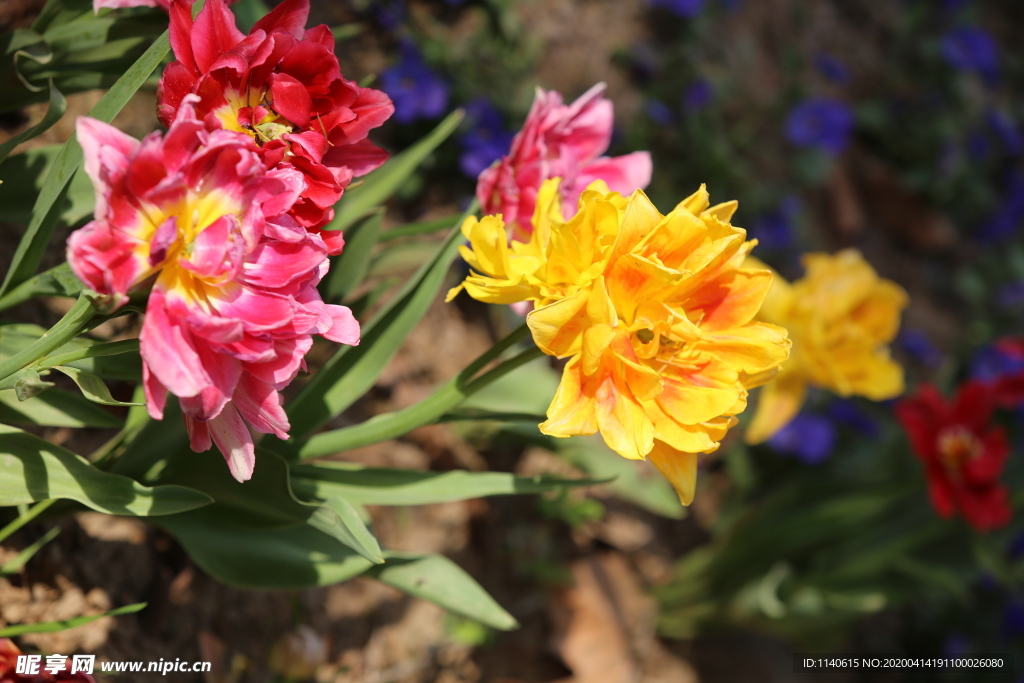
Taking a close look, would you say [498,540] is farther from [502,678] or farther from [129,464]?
[129,464]

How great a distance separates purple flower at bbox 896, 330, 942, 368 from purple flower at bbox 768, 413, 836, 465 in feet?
2.39

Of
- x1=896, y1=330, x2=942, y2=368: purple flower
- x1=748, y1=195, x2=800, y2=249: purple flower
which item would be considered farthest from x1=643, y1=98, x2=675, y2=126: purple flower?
x1=896, y1=330, x2=942, y2=368: purple flower

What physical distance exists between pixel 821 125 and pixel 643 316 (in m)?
2.28

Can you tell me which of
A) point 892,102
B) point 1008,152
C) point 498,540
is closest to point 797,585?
point 498,540

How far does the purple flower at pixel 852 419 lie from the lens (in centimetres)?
240

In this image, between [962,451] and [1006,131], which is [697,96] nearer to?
[962,451]

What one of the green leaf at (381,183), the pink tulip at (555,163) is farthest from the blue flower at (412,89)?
the pink tulip at (555,163)

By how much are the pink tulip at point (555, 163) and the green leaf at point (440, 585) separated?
507 mm

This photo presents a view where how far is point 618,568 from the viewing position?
2.04 m

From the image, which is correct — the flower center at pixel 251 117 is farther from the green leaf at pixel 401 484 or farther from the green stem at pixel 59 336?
the green leaf at pixel 401 484

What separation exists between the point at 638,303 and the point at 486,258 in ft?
A: 0.58

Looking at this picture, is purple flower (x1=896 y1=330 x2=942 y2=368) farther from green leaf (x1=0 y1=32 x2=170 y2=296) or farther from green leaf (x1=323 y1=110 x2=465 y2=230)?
green leaf (x1=0 y1=32 x2=170 y2=296)

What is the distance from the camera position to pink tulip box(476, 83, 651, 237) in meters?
0.97

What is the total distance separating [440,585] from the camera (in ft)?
3.32
